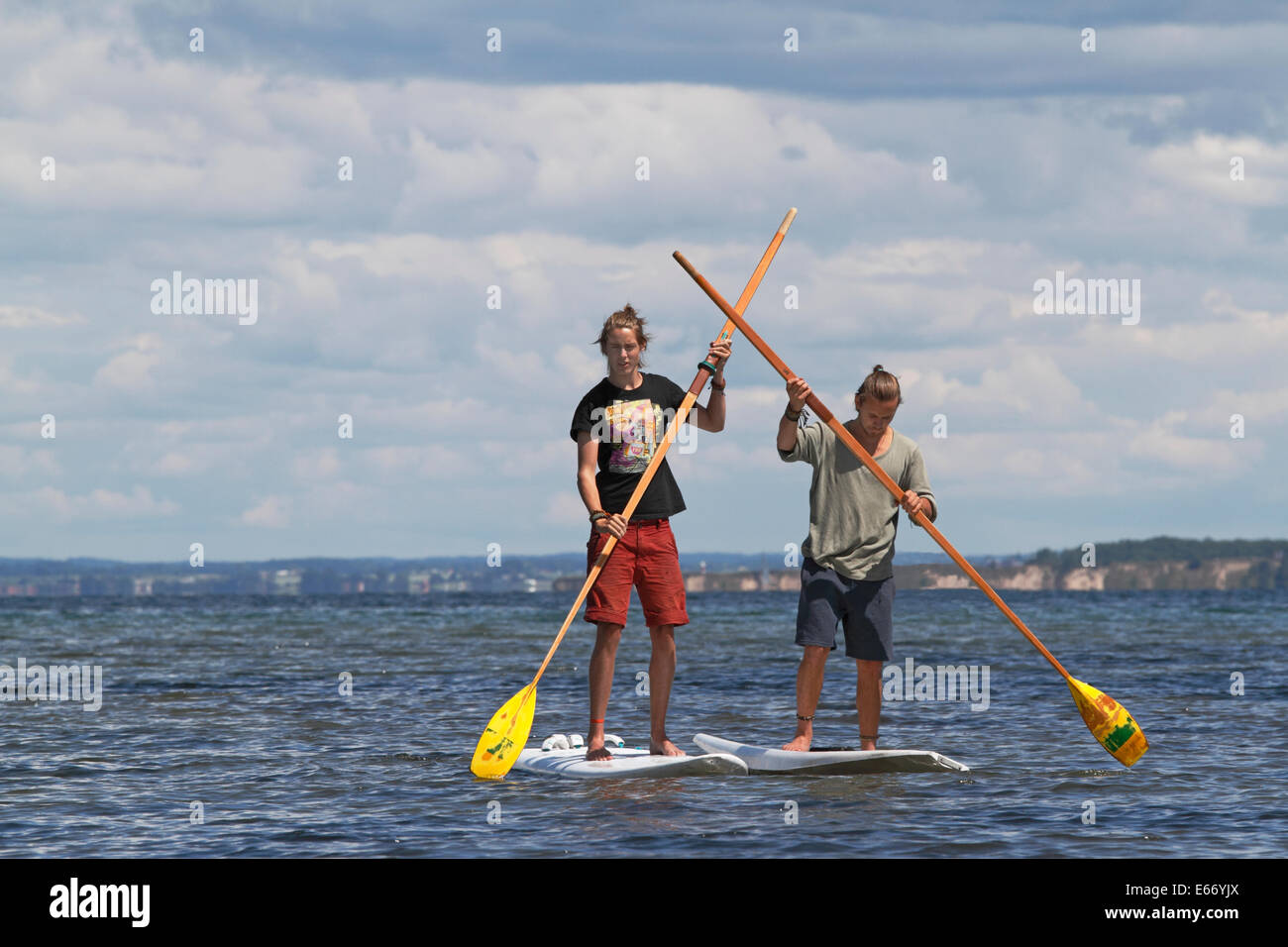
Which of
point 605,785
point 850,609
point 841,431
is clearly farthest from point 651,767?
point 841,431

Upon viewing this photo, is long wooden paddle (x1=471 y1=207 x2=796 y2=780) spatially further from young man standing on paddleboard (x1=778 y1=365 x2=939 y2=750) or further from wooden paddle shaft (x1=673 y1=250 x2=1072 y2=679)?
young man standing on paddleboard (x1=778 y1=365 x2=939 y2=750)

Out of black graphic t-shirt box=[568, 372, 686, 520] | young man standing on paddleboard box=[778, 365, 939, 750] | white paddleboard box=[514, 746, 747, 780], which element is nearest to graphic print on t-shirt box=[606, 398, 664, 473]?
black graphic t-shirt box=[568, 372, 686, 520]

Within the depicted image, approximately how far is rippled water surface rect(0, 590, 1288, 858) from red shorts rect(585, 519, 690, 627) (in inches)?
40.9

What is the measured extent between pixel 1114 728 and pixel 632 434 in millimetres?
3586

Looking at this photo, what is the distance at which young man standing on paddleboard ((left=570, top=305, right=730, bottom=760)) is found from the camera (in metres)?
8.29

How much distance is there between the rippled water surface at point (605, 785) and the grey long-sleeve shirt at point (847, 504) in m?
1.35

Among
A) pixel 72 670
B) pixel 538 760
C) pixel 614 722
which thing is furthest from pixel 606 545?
pixel 72 670

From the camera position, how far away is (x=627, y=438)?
27.2ft

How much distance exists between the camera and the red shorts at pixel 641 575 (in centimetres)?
829

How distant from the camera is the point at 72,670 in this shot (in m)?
23.2

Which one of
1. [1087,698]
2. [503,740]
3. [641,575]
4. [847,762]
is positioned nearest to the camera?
[641,575]

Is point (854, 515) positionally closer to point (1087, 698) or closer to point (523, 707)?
point (1087, 698)

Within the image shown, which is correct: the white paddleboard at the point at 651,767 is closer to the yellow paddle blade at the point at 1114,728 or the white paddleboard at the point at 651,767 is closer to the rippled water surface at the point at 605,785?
the rippled water surface at the point at 605,785

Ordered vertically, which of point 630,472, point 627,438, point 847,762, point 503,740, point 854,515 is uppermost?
point 627,438
